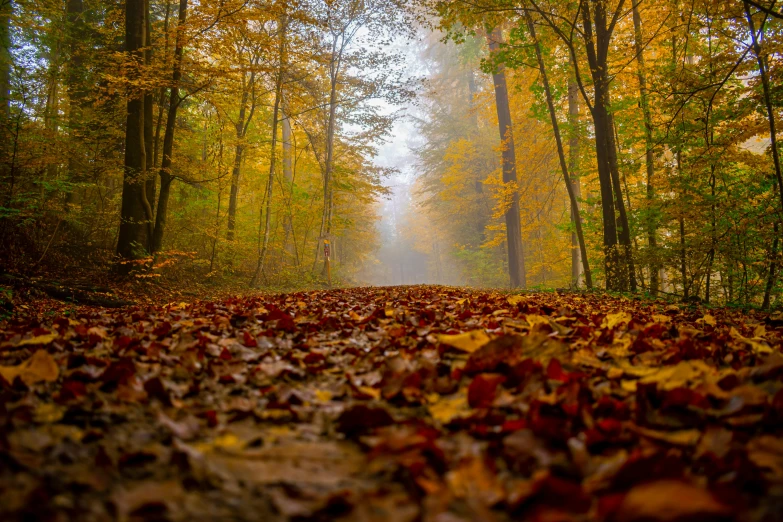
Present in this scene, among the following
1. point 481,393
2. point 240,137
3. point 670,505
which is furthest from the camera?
point 240,137

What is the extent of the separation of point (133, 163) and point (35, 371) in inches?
306

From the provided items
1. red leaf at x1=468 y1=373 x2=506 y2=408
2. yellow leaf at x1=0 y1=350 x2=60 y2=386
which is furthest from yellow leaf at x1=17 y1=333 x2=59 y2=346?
red leaf at x1=468 y1=373 x2=506 y2=408

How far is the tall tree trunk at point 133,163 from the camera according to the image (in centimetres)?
804

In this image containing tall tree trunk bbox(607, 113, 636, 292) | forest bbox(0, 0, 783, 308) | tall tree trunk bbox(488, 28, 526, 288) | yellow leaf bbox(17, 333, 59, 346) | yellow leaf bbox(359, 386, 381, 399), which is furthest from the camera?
tall tree trunk bbox(488, 28, 526, 288)

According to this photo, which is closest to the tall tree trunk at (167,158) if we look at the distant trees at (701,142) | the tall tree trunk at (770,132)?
the distant trees at (701,142)

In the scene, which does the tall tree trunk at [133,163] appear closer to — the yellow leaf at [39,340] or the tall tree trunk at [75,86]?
the tall tree trunk at [75,86]

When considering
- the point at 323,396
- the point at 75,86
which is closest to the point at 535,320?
the point at 323,396

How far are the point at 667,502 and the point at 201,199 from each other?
1482 cm

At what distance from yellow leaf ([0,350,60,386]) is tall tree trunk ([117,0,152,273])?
7315 mm

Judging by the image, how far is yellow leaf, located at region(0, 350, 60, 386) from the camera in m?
1.57

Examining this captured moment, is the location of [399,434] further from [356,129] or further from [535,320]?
[356,129]

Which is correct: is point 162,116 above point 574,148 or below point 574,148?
above

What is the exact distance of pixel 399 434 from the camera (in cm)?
119

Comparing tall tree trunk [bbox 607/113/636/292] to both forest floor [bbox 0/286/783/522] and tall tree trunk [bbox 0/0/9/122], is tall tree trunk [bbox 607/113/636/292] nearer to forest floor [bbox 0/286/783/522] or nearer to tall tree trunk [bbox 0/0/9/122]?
forest floor [bbox 0/286/783/522]
